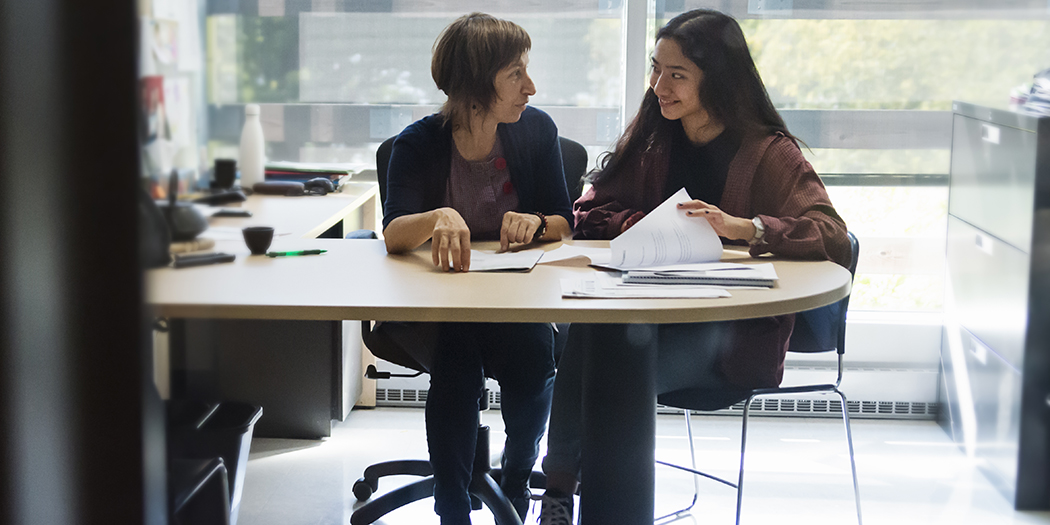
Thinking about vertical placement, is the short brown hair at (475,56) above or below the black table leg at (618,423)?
above

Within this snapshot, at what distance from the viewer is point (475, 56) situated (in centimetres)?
158

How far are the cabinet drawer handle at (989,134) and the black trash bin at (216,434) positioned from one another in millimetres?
1995

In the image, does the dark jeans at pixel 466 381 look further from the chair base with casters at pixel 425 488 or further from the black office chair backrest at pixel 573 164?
the black office chair backrest at pixel 573 164

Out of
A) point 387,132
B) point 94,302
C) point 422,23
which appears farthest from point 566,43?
point 94,302

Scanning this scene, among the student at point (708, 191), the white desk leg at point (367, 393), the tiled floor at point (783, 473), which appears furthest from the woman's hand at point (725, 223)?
the white desk leg at point (367, 393)

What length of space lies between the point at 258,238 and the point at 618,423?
0.96 m

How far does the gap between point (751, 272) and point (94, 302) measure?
41.7 inches

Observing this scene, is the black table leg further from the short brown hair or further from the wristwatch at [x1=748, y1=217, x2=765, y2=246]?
the short brown hair

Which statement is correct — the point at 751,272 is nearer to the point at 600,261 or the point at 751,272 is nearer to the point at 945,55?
the point at 600,261

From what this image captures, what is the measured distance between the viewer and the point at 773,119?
159 centimetres

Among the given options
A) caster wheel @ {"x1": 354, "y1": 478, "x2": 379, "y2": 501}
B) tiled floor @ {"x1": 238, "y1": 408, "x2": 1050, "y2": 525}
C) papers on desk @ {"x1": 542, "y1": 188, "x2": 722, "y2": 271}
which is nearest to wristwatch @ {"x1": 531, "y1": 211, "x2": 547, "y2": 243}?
papers on desk @ {"x1": 542, "y1": 188, "x2": 722, "y2": 271}

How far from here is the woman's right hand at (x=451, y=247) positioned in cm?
124

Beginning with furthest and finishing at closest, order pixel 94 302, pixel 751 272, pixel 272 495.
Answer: pixel 751 272 → pixel 272 495 → pixel 94 302

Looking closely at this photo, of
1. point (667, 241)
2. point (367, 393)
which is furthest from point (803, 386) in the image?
point (367, 393)
